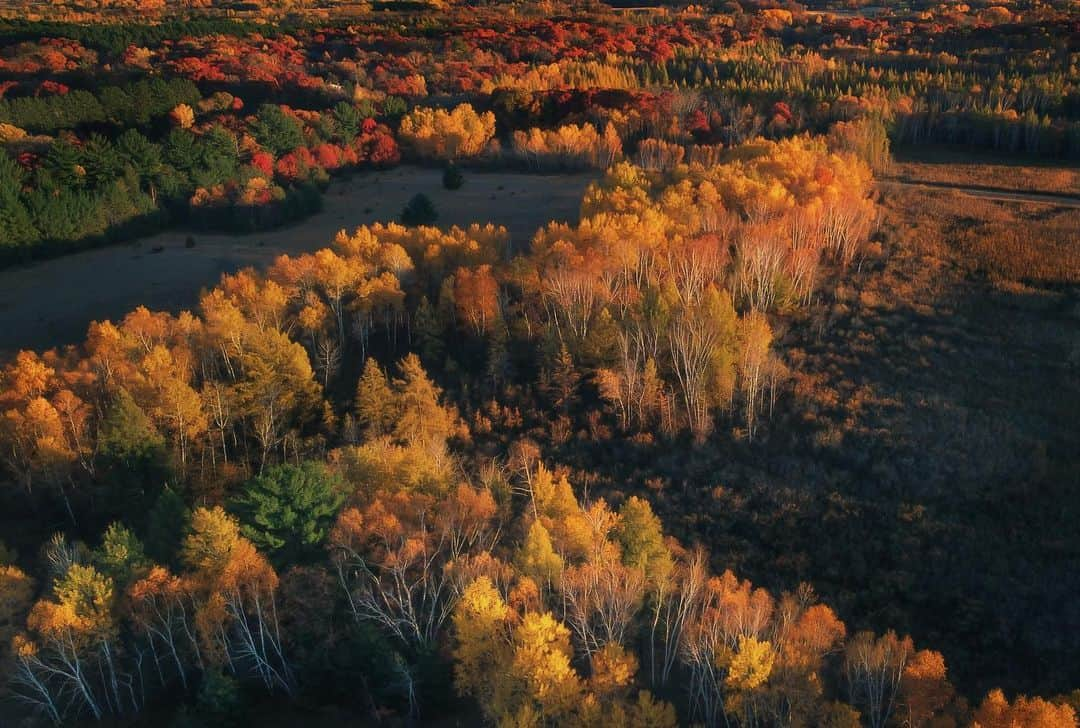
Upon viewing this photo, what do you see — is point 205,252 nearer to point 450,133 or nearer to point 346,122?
point 346,122

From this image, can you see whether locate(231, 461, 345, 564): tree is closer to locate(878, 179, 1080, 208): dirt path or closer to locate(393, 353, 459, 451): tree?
locate(393, 353, 459, 451): tree

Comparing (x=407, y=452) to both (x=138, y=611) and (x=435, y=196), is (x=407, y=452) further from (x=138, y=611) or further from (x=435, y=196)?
(x=435, y=196)

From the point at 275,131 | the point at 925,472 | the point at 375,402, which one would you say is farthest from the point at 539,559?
the point at 275,131

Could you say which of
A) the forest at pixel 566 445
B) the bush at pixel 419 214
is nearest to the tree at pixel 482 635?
the forest at pixel 566 445

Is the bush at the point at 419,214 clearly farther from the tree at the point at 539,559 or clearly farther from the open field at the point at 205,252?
the tree at the point at 539,559

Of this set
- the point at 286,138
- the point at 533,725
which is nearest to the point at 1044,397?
the point at 533,725

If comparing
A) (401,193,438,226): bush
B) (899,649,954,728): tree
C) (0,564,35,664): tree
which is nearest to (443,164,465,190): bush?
(401,193,438,226): bush
